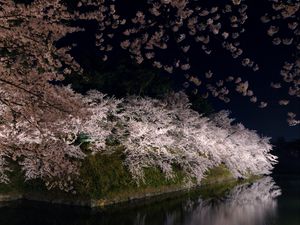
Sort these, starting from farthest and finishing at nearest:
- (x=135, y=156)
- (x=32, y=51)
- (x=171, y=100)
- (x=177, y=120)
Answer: (x=171, y=100) < (x=177, y=120) < (x=135, y=156) < (x=32, y=51)

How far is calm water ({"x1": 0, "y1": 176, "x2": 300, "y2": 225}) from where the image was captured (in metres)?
16.5

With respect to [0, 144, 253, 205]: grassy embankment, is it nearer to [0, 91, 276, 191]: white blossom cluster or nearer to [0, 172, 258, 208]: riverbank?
[0, 172, 258, 208]: riverbank

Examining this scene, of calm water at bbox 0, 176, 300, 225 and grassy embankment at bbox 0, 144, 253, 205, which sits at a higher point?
grassy embankment at bbox 0, 144, 253, 205

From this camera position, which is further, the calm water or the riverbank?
the riverbank

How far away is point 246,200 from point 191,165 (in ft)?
13.8

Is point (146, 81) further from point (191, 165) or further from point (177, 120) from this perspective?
point (191, 165)

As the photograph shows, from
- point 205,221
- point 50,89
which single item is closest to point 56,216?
point 205,221

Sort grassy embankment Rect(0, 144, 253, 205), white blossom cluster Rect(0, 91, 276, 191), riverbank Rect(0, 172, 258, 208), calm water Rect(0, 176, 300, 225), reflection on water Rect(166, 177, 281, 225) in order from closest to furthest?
calm water Rect(0, 176, 300, 225) → reflection on water Rect(166, 177, 281, 225) → white blossom cluster Rect(0, 91, 276, 191) → riverbank Rect(0, 172, 258, 208) → grassy embankment Rect(0, 144, 253, 205)

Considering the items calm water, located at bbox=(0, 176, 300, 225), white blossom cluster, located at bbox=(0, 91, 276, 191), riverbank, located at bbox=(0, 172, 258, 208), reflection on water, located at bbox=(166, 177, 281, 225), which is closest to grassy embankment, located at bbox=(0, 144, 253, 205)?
riverbank, located at bbox=(0, 172, 258, 208)

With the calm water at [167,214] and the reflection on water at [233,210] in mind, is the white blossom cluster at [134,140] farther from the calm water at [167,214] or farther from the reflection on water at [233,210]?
the reflection on water at [233,210]

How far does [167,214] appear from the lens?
1872 centimetres

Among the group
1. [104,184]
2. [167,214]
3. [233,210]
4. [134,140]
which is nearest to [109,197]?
[104,184]

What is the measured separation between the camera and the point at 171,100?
3788cm

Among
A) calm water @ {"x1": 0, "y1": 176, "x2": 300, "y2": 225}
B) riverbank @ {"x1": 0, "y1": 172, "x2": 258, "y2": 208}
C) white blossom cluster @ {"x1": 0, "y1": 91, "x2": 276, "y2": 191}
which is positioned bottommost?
calm water @ {"x1": 0, "y1": 176, "x2": 300, "y2": 225}
